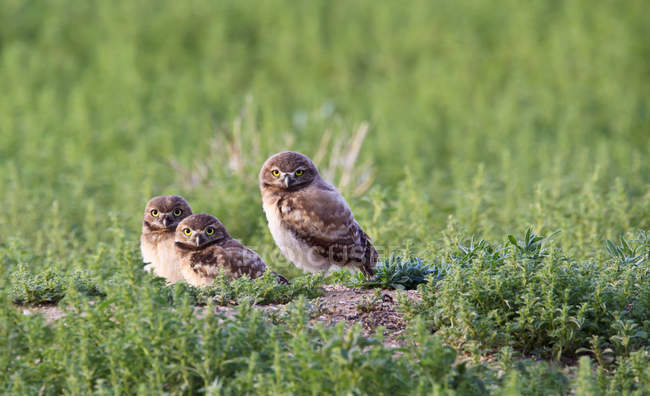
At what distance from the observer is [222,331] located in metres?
4.48

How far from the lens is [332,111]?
16.0 metres

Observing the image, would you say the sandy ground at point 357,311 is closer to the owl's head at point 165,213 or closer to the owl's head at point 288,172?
the owl's head at point 288,172

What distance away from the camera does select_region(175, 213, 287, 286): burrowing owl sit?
590 centimetres

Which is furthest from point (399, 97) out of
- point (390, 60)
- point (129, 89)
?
point (129, 89)

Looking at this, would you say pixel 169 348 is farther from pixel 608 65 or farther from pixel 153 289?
pixel 608 65

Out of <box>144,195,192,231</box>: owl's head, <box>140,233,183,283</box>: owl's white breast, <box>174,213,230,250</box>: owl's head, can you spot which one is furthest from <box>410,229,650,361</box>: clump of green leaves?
<box>144,195,192,231</box>: owl's head

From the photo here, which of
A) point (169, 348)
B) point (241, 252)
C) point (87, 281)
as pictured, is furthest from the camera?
point (241, 252)

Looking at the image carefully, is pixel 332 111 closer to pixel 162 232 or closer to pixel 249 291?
pixel 162 232

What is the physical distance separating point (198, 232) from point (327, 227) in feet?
3.09

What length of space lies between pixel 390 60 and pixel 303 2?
10.5 feet

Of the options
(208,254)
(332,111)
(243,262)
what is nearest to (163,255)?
(208,254)

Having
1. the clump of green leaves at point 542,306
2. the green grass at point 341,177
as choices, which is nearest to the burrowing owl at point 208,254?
the green grass at point 341,177

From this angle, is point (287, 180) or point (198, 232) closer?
point (198, 232)

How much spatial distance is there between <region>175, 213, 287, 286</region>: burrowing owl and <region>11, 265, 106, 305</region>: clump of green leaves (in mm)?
754
